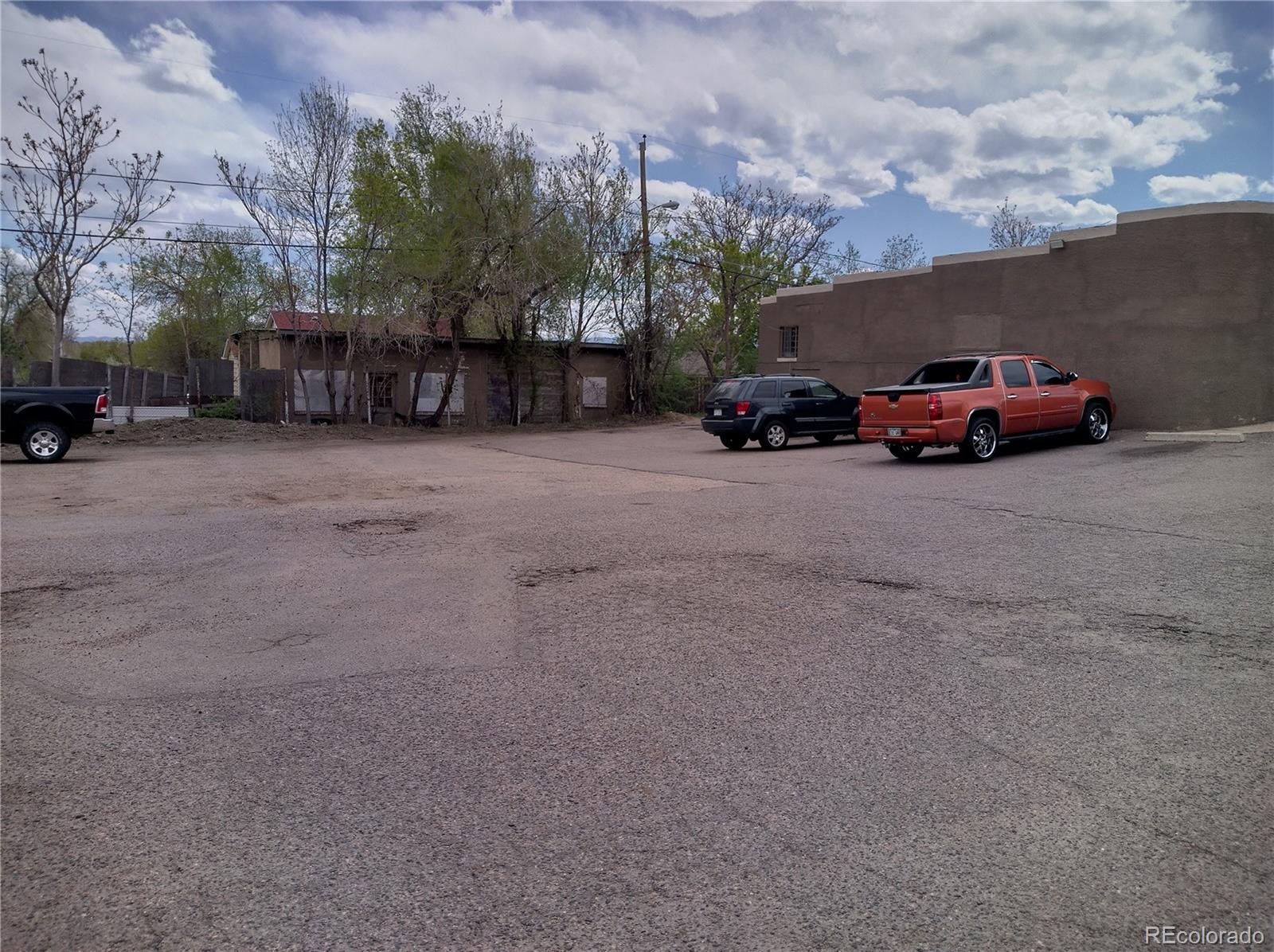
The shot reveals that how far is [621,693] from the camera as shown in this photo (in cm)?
482

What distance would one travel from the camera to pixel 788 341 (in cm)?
3069

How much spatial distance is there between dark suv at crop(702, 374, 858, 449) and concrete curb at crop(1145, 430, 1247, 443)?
6.88 m

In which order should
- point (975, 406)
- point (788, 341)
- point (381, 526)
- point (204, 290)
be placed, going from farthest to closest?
1. point (204, 290)
2. point (788, 341)
3. point (975, 406)
4. point (381, 526)

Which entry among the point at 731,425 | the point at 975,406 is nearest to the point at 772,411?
the point at 731,425

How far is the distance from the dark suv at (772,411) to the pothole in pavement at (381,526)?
1175 centimetres

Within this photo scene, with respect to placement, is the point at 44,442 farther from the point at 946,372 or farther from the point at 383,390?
the point at 946,372

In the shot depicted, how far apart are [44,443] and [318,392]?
48.4 ft

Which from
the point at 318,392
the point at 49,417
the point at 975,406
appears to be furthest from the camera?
the point at 318,392

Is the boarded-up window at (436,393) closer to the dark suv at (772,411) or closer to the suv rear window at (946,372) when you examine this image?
the dark suv at (772,411)

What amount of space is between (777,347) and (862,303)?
4095mm

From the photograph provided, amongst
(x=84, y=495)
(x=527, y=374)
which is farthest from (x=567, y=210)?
(x=84, y=495)

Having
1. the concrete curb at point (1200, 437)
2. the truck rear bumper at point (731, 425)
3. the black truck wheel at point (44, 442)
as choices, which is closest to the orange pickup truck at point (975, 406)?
the concrete curb at point (1200, 437)

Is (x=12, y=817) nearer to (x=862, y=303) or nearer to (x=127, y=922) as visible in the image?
(x=127, y=922)

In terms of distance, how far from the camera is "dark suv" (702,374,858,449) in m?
21.1
